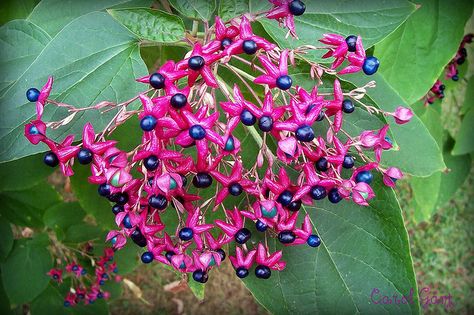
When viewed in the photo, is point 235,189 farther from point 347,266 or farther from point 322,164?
point 347,266

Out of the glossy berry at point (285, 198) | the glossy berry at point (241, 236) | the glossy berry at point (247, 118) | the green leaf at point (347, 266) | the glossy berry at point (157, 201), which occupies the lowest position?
the green leaf at point (347, 266)

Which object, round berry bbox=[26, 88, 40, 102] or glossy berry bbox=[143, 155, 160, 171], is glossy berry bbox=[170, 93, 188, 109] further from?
round berry bbox=[26, 88, 40, 102]

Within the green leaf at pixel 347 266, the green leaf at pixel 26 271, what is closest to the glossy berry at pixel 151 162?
the green leaf at pixel 347 266

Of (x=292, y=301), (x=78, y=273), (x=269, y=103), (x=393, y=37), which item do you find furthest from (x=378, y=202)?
(x=78, y=273)

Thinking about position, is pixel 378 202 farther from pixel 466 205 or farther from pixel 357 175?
pixel 466 205

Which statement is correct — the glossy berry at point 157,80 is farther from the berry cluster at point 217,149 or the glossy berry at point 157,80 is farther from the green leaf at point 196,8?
the green leaf at point 196,8

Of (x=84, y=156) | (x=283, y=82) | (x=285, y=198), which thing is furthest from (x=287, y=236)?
(x=84, y=156)
